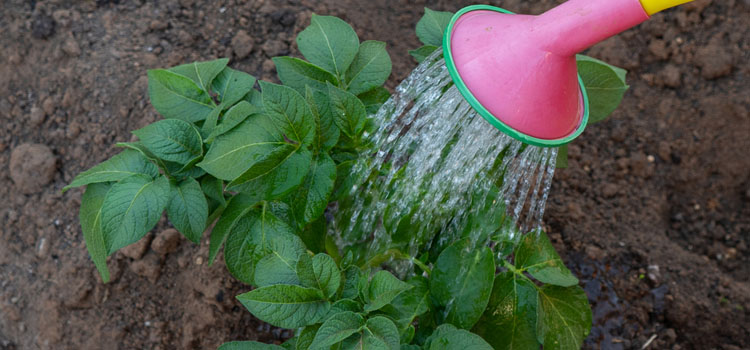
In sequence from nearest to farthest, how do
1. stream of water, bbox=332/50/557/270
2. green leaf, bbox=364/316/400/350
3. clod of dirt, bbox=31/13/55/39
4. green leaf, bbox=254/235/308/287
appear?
green leaf, bbox=364/316/400/350, green leaf, bbox=254/235/308/287, stream of water, bbox=332/50/557/270, clod of dirt, bbox=31/13/55/39

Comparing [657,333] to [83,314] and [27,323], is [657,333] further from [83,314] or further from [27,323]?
[27,323]

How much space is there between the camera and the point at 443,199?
1.24m

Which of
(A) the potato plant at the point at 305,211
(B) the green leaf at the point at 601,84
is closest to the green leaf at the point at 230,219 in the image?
(A) the potato plant at the point at 305,211

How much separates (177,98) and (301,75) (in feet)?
0.80

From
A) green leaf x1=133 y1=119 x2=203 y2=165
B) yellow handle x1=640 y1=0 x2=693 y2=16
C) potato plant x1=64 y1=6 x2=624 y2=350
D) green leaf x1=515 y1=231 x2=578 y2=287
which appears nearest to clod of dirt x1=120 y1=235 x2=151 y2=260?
potato plant x1=64 y1=6 x2=624 y2=350

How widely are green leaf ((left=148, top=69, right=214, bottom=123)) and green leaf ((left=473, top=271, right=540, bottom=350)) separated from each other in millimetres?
663

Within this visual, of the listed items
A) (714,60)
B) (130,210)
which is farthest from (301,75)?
(714,60)

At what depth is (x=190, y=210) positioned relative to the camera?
105 cm

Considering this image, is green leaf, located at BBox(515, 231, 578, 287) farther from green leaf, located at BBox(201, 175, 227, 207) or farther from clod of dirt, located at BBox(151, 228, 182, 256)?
clod of dirt, located at BBox(151, 228, 182, 256)

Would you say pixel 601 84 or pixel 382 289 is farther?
pixel 601 84

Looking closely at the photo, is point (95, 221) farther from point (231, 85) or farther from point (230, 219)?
point (231, 85)

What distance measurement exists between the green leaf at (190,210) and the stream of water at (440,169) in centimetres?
28

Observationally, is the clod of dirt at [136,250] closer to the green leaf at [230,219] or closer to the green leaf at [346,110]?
the green leaf at [230,219]

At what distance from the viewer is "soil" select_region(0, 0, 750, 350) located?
1.67 metres
